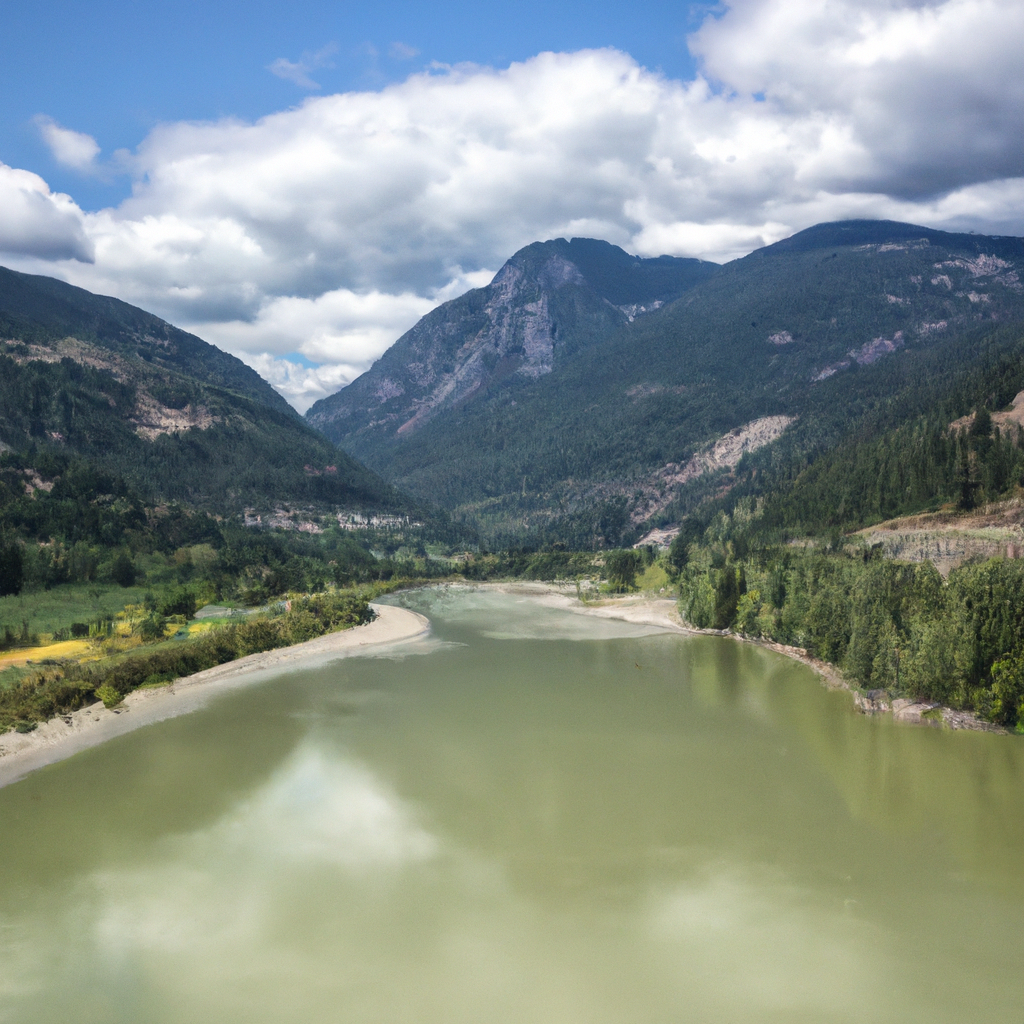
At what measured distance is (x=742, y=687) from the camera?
6531cm

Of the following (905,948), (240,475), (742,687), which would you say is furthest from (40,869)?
(240,475)

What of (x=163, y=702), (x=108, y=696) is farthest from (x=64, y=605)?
(x=163, y=702)

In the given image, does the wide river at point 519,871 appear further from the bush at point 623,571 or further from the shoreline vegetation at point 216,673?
the bush at point 623,571

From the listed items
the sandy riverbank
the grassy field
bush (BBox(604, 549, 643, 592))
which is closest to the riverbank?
bush (BBox(604, 549, 643, 592))

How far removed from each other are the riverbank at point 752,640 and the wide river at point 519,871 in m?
2.02

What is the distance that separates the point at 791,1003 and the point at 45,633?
66966mm

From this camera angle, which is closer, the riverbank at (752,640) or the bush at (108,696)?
the riverbank at (752,640)

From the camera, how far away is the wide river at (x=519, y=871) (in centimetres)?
2609

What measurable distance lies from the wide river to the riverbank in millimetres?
2018

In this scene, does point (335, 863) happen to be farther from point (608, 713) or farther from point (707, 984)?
point (608, 713)

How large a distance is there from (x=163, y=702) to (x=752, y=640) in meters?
62.3

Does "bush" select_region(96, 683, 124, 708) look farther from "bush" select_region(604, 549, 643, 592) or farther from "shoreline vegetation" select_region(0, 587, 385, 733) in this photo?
"bush" select_region(604, 549, 643, 592)

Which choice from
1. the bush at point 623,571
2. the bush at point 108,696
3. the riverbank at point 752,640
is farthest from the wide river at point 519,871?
the bush at point 623,571

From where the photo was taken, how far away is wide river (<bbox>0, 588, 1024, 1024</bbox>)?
2609 cm
